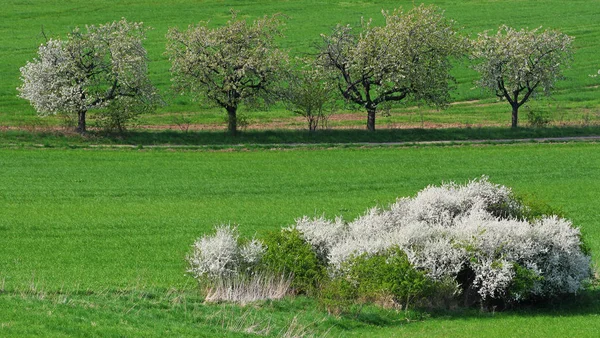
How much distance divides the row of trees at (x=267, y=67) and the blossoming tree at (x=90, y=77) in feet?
0.22

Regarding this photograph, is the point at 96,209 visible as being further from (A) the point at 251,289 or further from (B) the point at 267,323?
(B) the point at 267,323

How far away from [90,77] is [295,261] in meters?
41.8

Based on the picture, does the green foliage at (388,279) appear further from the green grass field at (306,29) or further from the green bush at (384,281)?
the green grass field at (306,29)

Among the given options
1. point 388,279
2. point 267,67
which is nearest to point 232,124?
point 267,67

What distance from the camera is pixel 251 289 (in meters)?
25.2

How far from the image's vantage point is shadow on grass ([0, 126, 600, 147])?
60.2 metres

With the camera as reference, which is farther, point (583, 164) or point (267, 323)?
point (583, 164)

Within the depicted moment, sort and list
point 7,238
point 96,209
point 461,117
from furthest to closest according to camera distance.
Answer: point 461,117
point 96,209
point 7,238

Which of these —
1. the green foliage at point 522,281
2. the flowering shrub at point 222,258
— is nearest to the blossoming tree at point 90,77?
the flowering shrub at point 222,258

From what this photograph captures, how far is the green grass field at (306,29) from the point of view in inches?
3041

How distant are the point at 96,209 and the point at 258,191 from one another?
8780 millimetres

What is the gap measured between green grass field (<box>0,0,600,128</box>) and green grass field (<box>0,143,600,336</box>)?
600 inches

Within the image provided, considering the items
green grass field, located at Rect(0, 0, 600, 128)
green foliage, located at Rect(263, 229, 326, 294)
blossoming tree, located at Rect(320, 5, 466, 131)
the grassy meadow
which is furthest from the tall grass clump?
green grass field, located at Rect(0, 0, 600, 128)

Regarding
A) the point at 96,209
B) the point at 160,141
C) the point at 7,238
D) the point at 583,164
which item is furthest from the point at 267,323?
the point at 160,141
